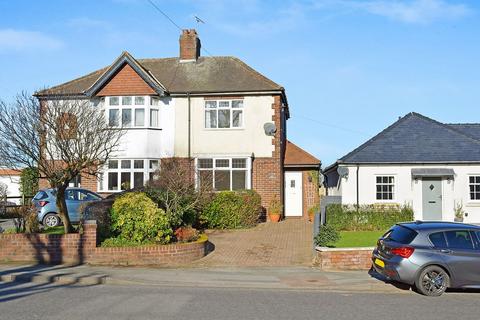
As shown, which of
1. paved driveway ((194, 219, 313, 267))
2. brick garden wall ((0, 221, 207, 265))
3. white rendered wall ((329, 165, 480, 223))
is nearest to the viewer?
brick garden wall ((0, 221, 207, 265))

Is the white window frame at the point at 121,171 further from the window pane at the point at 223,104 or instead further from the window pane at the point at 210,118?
the window pane at the point at 223,104

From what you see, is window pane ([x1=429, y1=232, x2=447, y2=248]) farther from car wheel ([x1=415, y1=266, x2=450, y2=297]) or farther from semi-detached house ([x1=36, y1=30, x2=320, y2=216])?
semi-detached house ([x1=36, y1=30, x2=320, y2=216])

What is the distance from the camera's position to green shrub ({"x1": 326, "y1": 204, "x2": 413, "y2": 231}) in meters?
21.2

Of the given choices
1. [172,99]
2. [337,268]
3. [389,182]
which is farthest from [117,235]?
[389,182]

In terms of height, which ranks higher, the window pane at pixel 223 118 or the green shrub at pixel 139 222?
the window pane at pixel 223 118

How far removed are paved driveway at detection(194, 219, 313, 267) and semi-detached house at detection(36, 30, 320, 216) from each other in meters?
3.55

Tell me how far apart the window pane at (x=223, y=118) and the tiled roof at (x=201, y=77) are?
996 mm

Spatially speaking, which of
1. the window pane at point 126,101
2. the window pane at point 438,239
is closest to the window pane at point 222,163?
the window pane at point 126,101

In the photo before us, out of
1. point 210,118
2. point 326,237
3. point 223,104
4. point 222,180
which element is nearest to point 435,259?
point 326,237

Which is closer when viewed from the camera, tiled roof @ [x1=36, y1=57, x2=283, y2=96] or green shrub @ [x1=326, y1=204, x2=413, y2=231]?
green shrub @ [x1=326, y1=204, x2=413, y2=231]

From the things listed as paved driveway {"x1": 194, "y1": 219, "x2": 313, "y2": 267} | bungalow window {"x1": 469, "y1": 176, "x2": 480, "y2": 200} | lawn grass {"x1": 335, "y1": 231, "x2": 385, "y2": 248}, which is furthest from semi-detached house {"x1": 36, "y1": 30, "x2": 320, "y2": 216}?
bungalow window {"x1": 469, "y1": 176, "x2": 480, "y2": 200}

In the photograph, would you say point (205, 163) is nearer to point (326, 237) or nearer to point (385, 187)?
point (385, 187)

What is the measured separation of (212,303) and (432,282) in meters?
4.52

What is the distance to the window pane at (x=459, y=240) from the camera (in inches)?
446
